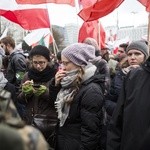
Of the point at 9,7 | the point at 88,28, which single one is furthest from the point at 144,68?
the point at 88,28

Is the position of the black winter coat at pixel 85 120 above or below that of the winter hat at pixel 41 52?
below

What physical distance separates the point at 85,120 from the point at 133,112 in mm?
714

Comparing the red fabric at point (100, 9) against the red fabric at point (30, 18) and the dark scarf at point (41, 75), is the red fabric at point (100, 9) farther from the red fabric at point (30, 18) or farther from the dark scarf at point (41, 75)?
the red fabric at point (30, 18)

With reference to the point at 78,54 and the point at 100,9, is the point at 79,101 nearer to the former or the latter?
the point at 78,54

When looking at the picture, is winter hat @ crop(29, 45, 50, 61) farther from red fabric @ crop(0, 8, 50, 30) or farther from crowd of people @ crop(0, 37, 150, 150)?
red fabric @ crop(0, 8, 50, 30)

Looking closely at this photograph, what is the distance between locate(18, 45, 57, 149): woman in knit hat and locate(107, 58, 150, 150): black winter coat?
1.08 meters

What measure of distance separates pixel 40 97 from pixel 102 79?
80cm

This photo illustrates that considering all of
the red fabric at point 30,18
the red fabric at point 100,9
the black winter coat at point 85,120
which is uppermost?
the red fabric at point 100,9

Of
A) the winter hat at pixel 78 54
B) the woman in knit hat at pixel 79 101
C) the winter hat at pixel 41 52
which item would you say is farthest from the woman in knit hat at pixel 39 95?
the winter hat at pixel 78 54

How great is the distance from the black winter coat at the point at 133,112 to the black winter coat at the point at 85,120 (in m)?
0.45

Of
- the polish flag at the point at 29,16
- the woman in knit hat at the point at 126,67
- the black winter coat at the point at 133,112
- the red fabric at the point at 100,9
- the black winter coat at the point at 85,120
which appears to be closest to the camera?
the black winter coat at the point at 133,112

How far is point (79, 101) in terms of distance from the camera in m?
3.09

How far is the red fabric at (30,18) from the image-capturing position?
7.73m

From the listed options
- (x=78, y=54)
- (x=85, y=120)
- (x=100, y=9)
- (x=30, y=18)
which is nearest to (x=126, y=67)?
(x=78, y=54)
